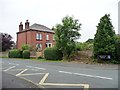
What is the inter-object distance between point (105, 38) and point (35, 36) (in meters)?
34.4

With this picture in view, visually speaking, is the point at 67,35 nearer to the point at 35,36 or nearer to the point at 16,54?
the point at 16,54

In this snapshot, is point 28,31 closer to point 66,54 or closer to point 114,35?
point 66,54

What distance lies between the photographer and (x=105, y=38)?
25.0 metres

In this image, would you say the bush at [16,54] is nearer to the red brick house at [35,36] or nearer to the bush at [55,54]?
the red brick house at [35,36]

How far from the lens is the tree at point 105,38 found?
24.6 m

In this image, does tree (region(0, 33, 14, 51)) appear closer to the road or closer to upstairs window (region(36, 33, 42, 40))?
upstairs window (region(36, 33, 42, 40))

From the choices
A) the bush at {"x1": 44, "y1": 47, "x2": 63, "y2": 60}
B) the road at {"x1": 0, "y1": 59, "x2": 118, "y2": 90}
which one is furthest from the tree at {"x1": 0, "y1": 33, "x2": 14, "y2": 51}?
the road at {"x1": 0, "y1": 59, "x2": 118, "y2": 90}

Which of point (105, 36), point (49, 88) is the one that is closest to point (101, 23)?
point (105, 36)

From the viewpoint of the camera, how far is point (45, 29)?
6169 centimetres

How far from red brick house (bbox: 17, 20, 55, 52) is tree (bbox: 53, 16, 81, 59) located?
25.3 meters

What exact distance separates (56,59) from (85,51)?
4.56 m

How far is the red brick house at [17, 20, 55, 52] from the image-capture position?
2240 inches

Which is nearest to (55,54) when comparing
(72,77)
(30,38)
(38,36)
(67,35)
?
(67,35)

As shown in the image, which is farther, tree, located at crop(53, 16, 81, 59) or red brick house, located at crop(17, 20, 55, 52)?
red brick house, located at crop(17, 20, 55, 52)
